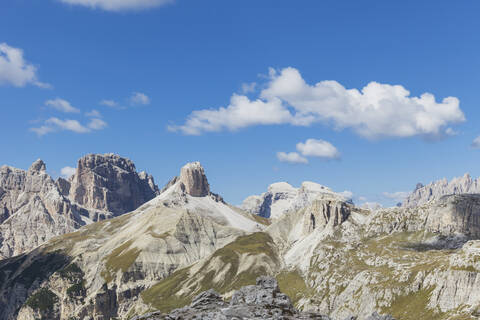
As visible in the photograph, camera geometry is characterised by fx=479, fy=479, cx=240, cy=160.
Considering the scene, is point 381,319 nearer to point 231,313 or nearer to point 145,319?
point 231,313

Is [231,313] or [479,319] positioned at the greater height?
[231,313]

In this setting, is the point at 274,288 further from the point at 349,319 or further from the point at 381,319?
the point at 381,319

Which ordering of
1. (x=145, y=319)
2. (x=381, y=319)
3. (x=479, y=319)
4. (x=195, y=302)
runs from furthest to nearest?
(x=479, y=319) < (x=381, y=319) < (x=195, y=302) < (x=145, y=319)

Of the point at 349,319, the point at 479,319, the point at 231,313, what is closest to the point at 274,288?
the point at 349,319

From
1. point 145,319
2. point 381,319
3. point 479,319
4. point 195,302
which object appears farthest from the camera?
point 479,319

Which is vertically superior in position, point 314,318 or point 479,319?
point 314,318

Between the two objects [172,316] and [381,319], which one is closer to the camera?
[172,316]

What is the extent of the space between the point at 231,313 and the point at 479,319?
16762 cm

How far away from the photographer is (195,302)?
8331cm

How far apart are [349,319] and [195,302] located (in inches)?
1122

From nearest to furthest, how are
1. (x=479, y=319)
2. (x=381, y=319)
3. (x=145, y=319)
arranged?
(x=145, y=319) → (x=381, y=319) → (x=479, y=319)

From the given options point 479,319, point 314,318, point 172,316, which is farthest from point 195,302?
point 479,319

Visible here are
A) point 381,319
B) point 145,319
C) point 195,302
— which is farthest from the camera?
point 381,319

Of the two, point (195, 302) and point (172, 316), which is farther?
point (195, 302)
